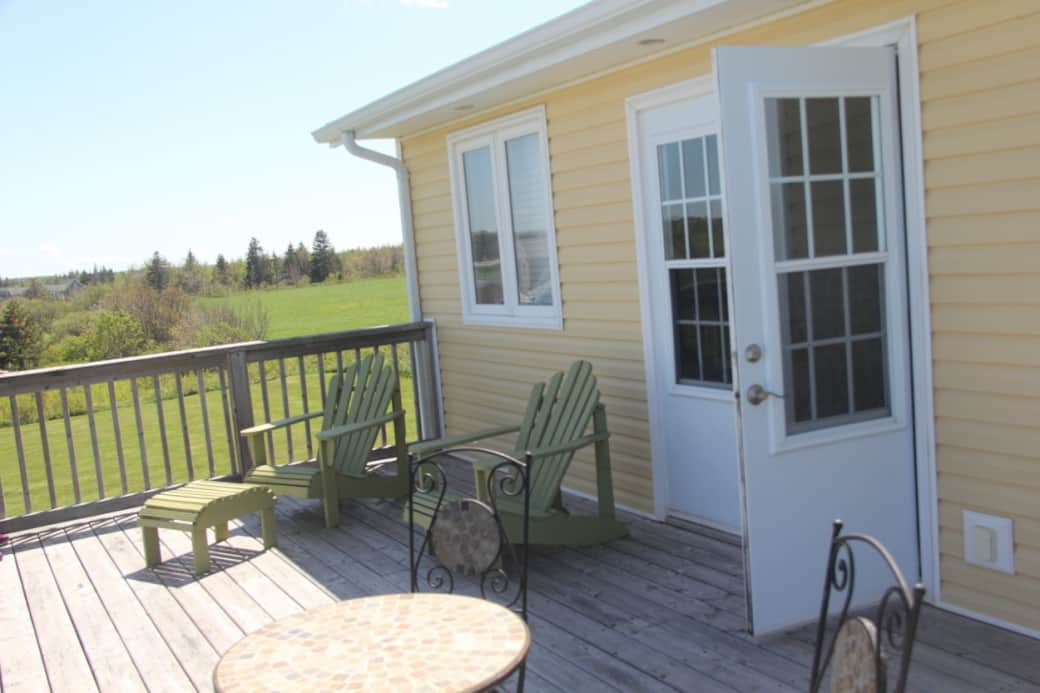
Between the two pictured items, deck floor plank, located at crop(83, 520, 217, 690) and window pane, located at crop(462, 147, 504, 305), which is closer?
deck floor plank, located at crop(83, 520, 217, 690)

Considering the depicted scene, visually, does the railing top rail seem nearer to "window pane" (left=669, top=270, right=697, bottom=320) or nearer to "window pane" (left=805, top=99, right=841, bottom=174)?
"window pane" (left=669, top=270, right=697, bottom=320)

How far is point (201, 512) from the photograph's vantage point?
446 cm

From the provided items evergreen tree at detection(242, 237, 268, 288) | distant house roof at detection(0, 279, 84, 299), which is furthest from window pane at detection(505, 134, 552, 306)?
distant house roof at detection(0, 279, 84, 299)

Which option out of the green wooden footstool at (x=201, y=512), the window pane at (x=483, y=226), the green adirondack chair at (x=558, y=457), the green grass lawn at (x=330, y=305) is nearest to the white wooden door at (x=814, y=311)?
the green adirondack chair at (x=558, y=457)

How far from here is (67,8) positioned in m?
18.8

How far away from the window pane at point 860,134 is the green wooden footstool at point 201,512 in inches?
129

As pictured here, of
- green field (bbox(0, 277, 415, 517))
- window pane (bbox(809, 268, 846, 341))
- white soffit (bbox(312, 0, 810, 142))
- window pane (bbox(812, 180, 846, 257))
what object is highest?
white soffit (bbox(312, 0, 810, 142))

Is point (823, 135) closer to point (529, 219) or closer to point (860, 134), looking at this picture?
point (860, 134)

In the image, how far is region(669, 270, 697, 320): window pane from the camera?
14.5 ft

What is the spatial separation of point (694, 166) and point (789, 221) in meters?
1.19

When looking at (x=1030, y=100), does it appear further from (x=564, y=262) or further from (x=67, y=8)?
(x=67, y=8)

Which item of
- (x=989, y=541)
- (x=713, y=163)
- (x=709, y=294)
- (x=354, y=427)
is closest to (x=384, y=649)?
(x=989, y=541)

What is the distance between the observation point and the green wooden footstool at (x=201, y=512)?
14.7 ft

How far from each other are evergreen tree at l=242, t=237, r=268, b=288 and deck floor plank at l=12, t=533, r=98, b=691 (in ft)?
44.6
